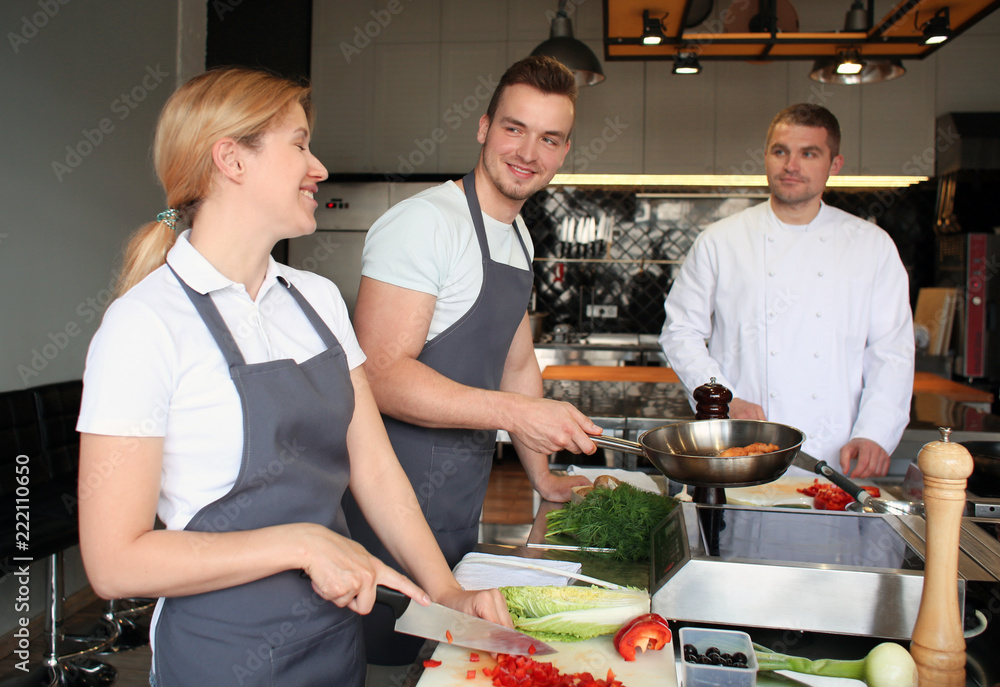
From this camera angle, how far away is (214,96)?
118 centimetres

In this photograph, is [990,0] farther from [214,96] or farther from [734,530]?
[214,96]

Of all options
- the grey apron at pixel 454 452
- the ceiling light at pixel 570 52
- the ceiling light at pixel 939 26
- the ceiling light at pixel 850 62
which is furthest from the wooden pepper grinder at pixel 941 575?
the ceiling light at pixel 570 52

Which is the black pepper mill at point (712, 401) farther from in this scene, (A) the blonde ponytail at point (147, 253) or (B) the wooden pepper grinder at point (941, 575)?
(A) the blonde ponytail at point (147, 253)

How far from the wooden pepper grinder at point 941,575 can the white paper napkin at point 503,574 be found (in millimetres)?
553

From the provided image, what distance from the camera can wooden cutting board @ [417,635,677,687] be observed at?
42.3 inches

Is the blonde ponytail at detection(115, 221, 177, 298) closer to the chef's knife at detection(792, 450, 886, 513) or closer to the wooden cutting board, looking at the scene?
the wooden cutting board

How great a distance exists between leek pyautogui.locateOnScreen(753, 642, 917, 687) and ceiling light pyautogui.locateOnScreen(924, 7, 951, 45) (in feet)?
10.9

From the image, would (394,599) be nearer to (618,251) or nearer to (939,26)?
(939,26)

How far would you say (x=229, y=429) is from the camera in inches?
44.8

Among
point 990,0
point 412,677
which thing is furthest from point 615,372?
point 412,677

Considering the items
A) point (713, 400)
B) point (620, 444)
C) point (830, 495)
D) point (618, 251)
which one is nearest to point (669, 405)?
point (830, 495)

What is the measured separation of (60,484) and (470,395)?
2.32 metres

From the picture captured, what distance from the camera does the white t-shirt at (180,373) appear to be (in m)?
1.03

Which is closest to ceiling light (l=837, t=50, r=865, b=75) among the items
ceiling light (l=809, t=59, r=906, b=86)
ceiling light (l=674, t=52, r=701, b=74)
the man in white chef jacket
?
ceiling light (l=809, t=59, r=906, b=86)
